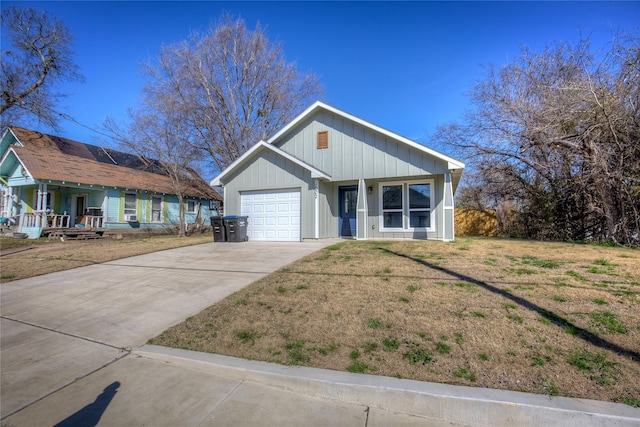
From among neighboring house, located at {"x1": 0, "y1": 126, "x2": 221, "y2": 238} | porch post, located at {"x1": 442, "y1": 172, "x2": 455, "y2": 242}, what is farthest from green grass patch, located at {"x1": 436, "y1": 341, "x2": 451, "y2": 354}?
neighboring house, located at {"x1": 0, "y1": 126, "x2": 221, "y2": 238}

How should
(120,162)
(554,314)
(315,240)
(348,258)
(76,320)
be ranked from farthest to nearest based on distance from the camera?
(120,162) → (315,240) → (348,258) → (76,320) → (554,314)

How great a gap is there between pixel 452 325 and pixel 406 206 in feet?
28.9

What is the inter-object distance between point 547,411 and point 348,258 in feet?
17.5

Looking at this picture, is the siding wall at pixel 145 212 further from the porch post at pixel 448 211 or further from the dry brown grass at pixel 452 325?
the porch post at pixel 448 211

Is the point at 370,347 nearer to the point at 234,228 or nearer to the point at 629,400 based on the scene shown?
the point at 629,400

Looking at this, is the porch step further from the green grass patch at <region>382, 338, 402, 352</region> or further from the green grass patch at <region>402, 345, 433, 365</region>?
the green grass patch at <region>402, 345, 433, 365</region>

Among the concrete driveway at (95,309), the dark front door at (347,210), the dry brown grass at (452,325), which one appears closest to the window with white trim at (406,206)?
the dark front door at (347,210)

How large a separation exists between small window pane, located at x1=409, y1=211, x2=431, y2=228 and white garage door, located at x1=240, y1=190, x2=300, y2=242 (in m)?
4.42

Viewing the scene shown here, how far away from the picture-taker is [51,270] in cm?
787

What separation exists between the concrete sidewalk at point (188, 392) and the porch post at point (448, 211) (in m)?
9.01

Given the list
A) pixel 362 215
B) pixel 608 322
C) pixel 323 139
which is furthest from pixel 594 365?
pixel 323 139

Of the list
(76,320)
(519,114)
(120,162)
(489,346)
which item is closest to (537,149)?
(519,114)

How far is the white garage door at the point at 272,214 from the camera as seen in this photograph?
1238cm

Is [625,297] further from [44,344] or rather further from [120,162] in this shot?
[120,162]
